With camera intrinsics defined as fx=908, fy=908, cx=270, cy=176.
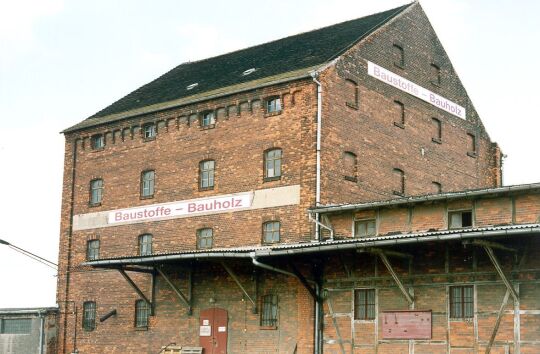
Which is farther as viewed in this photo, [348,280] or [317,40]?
[317,40]

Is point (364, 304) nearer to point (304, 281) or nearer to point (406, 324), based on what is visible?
point (406, 324)

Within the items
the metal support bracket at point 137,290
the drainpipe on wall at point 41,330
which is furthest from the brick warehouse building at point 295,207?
the drainpipe on wall at point 41,330

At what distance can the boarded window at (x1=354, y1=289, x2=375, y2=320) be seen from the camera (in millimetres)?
25859

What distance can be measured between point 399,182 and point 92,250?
40.3 feet

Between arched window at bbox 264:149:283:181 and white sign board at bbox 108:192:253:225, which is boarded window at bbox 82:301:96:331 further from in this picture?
arched window at bbox 264:149:283:181

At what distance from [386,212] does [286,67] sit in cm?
740

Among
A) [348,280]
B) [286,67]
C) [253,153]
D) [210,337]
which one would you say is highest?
[286,67]

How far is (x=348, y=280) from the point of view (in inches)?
1038

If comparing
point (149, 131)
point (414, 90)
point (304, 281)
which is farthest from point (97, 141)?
point (304, 281)

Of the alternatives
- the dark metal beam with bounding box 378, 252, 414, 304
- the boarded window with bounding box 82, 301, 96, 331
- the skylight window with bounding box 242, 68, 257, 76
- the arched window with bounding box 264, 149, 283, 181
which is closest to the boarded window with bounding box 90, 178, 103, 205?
the boarded window with bounding box 82, 301, 96, 331

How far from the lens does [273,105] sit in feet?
99.6

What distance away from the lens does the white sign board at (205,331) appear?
1184 inches

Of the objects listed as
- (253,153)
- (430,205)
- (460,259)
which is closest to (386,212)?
(430,205)

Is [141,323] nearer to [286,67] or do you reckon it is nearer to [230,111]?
[230,111]
